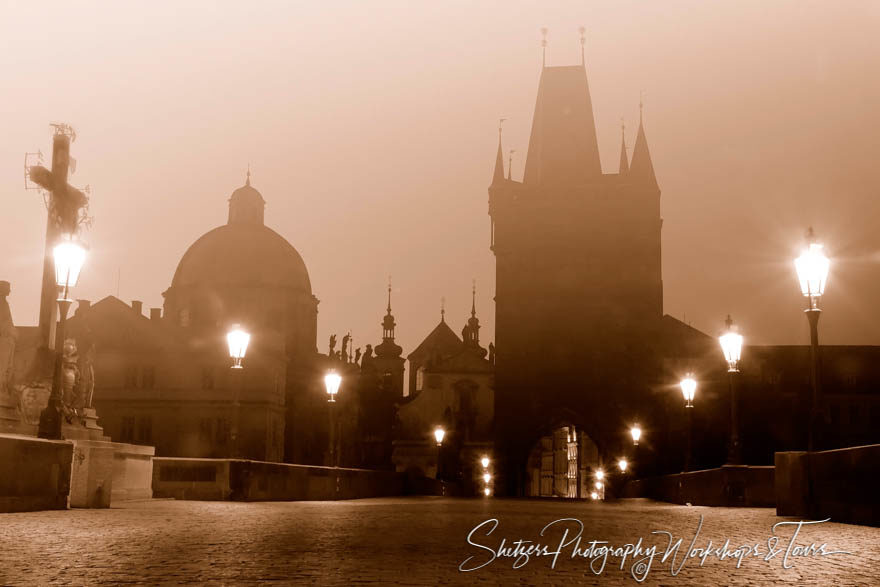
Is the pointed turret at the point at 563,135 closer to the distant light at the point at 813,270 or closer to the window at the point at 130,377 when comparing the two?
the window at the point at 130,377

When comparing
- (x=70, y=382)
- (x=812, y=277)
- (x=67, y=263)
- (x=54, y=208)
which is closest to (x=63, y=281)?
(x=67, y=263)

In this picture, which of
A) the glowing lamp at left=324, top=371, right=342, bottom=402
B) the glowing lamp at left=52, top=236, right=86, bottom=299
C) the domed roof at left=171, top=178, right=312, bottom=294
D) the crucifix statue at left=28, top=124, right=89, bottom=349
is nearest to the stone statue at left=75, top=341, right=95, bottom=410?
the crucifix statue at left=28, top=124, right=89, bottom=349

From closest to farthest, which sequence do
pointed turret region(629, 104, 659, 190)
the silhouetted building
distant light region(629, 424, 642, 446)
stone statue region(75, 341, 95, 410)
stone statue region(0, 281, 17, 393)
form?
stone statue region(0, 281, 17, 393)
stone statue region(75, 341, 95, 410)
distant light region(629, 424, 642, 446)
pointed turret region(629, 104, 659, 190)
the silhouetted building

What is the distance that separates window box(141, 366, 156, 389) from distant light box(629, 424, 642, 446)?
33234 millimetres

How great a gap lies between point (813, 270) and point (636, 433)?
4605 centimetres

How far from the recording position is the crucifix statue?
22.6m

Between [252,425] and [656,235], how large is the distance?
30.1 meters

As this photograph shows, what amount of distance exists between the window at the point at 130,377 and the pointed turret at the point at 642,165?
1432 inches

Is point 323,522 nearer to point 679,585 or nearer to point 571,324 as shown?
point 679,585

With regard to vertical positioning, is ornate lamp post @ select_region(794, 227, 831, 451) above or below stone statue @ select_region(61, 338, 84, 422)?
above

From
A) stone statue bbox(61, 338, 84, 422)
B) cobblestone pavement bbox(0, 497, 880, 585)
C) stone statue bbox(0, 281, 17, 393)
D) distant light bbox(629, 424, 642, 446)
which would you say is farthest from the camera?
distant light bbox(629, 424, 642, 446)

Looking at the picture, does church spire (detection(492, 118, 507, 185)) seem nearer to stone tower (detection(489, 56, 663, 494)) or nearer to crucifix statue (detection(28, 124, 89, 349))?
stone tower (detection(489, 56, 663, 494))

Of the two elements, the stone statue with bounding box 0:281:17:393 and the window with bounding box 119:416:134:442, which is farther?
the window with bounding box 119:416:134:442

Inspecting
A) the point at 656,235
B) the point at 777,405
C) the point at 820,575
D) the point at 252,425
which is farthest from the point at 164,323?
the point at 820,575
